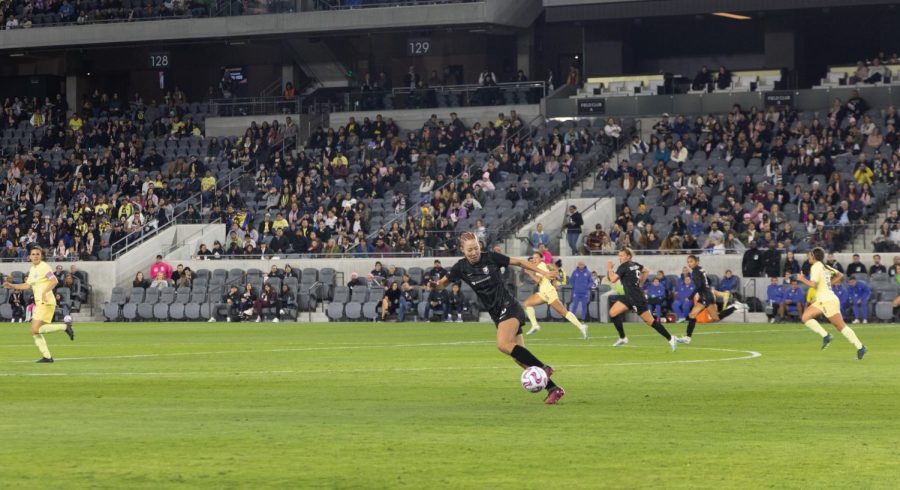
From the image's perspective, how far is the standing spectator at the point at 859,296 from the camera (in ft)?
127

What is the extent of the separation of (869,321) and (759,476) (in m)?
29.9

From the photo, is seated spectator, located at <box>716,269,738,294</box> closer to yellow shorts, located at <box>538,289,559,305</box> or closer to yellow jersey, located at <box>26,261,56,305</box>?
yellow shorts, located at <box>538,289,559,305</box>

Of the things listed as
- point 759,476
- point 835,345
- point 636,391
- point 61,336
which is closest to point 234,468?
point 759,476

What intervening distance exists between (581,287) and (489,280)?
25348mm

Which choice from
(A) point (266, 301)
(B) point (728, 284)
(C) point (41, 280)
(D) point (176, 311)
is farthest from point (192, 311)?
(C) point (41, 280)

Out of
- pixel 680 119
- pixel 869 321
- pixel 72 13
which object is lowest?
pixel 869 321

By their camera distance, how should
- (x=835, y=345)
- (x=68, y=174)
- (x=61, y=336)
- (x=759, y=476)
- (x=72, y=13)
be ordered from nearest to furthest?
(x=759, y=476), (x=835, y=345), (x=61, y=336), (x=68, y=174), (x=72, y=13)

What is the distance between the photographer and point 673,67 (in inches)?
2402

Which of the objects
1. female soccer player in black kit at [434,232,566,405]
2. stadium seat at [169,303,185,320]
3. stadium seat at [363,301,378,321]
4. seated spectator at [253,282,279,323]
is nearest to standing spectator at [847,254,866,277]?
stadium seat at [363,301,378,321]

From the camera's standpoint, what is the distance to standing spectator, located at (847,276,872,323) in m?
38.8

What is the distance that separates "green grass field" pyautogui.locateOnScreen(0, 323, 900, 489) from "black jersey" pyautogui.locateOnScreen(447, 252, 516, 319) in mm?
1114

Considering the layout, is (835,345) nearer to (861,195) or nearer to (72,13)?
(861,195)

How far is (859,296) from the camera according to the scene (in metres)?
39.0

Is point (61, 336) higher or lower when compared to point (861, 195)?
lower
